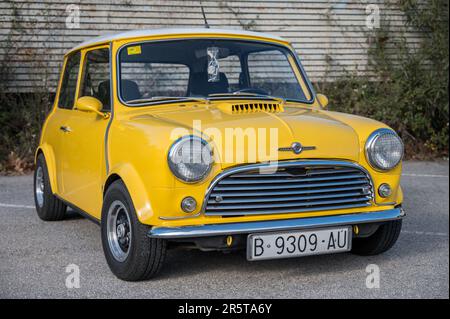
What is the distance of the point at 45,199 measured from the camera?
5773mm

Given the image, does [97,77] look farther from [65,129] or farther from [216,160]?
[216,160]

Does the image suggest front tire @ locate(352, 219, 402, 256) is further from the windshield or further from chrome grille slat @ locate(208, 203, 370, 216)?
the windshield

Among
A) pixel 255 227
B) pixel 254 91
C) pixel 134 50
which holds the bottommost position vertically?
pixel 255 227

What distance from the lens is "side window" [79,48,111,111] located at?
15.3 ft

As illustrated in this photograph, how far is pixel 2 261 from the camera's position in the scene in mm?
4520

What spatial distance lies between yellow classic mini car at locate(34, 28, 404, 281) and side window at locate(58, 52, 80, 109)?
47 cm

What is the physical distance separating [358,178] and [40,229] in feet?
9.69

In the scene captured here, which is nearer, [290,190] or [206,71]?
[290,190]

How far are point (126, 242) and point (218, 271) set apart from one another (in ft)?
2.09

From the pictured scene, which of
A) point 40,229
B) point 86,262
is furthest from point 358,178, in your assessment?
point 40,229

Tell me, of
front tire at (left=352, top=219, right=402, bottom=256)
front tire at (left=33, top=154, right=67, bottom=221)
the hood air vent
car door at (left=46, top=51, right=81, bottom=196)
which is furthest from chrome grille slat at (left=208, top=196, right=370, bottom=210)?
front tire at (left=33, top=154, right=67, bottom=221)

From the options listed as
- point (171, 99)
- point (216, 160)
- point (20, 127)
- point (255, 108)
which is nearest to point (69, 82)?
point (171, 99)
